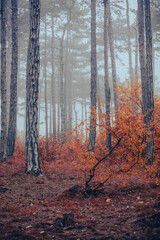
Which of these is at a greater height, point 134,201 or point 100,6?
point 100,6

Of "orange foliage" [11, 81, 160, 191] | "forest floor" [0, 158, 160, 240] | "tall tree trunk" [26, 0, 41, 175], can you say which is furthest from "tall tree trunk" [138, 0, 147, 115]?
"tall tree trunk" [26, 0, 41, 175]

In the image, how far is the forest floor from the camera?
298cm

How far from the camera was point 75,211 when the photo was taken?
4.09 metres

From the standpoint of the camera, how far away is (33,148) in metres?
7.24

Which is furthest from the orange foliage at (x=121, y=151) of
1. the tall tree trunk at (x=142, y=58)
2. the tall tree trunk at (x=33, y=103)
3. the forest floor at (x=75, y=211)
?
the tall tree trunk at (x=33, y=103)

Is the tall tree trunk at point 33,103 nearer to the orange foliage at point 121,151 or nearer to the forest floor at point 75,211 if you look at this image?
the forest floor at point 75,211

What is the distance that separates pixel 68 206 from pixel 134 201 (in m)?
1.42

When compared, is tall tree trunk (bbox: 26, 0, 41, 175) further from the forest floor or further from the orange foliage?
the orange foliage

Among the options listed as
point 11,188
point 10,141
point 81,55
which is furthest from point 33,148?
point 81,55

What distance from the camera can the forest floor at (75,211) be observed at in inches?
117

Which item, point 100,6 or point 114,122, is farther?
point 100,6

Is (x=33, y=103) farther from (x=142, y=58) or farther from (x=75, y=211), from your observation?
(x=142, y=58)

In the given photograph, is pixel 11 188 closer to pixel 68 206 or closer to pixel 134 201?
pixel 68 206

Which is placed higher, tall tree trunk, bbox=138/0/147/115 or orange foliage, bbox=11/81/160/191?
tall tree trunk, bbox=138/0/147/115
